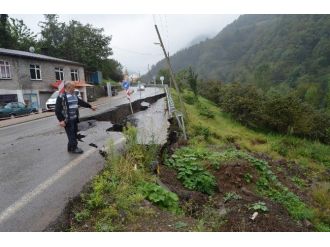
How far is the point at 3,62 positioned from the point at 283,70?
Result: 7145cm

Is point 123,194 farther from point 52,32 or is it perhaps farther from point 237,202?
point 52,32

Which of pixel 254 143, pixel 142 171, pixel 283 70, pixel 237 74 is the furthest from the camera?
pixel 237 74

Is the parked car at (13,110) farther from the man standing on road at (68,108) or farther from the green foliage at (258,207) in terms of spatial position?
the green foliage at (258,207)

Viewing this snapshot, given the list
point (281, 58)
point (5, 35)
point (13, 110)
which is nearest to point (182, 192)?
point (13, 110)

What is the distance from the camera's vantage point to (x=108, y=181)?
20.3 ft

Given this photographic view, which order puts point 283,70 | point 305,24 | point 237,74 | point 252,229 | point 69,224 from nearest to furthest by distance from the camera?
1. point 69,224
2. point 252,229
3. point 283,70
4. point 305,24
5. point 237,74

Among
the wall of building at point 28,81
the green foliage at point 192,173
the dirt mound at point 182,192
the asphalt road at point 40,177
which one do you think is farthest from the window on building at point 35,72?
the dirt mound at point 182,192

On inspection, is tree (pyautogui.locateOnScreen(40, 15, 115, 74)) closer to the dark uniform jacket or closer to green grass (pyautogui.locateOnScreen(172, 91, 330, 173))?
green grass (pyautogui.locateOnScreen(172, 91, 330, 173))

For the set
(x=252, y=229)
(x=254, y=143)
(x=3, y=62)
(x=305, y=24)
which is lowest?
(x=254, y=143)

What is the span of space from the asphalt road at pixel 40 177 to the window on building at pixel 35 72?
2130 centimetres

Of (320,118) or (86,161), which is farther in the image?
(320,118)

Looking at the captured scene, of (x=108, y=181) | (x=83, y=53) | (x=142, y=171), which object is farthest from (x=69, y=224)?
(x=83, y=53)

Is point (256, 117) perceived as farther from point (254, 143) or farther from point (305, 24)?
point (305, 24)

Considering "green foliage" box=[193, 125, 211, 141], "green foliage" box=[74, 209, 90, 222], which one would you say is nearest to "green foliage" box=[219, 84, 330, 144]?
"green foliage" box=[193, 125, 211, 141]
